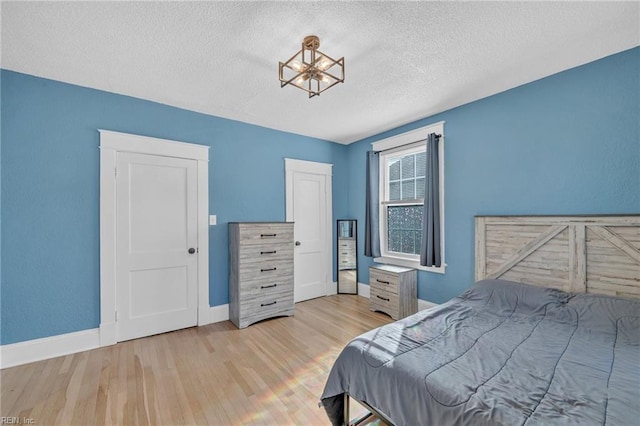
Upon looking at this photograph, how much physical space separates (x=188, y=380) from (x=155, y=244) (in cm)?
153

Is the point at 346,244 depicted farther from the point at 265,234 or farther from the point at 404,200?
the point at 265,234

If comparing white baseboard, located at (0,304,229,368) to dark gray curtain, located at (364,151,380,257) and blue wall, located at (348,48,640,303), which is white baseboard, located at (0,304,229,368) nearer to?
dark gray curtain, located at (364,151,380,257)

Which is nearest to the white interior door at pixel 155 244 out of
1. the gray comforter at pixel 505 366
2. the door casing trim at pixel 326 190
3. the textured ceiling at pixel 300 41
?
the textured ceiling at pixel 300 41

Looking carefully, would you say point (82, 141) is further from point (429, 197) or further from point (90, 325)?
point (429, 197)

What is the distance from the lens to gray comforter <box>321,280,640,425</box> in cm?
107

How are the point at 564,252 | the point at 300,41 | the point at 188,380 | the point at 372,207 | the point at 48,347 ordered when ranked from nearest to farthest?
the point at 300,41 → the point at 188,380 → the point at 564,252 → the point at 48,347 → the point at 372,207

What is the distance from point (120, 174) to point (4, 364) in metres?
1.88

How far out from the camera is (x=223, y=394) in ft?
6.29

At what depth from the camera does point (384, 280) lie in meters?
3.40

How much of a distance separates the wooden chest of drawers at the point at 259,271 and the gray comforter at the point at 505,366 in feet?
5.95

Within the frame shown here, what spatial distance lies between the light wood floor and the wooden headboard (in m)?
1.73

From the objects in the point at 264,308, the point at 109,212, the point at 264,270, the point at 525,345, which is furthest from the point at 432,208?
the point at 109,212

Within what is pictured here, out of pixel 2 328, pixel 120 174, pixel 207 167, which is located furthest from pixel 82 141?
pixel 2 328

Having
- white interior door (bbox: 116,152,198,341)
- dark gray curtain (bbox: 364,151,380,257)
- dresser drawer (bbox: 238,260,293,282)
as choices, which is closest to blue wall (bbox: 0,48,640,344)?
white interior door (bbox: 116,152,198,341)
